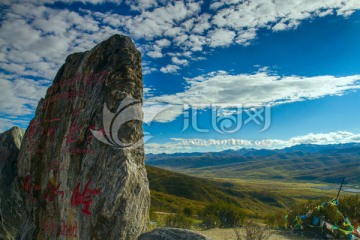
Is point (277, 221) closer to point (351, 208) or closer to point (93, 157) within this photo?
point (351, 208)

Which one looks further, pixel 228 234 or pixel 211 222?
pixel 211 222

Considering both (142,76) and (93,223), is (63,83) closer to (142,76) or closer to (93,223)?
(142,76)

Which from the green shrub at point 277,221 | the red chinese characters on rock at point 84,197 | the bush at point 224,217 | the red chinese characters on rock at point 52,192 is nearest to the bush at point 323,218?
the green shrub at point 277,221

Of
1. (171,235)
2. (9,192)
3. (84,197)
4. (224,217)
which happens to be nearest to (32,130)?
(9,192)

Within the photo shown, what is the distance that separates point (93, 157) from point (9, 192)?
878cm

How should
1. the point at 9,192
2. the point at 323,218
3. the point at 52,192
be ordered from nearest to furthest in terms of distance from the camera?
the point at 52,192
the point at 9,192
the point at 323,218

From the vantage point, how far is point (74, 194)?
9.98 metres

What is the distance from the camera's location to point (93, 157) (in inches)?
391

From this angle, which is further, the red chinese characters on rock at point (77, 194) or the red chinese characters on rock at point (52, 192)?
the red chinese characters on rock at point (52, 192)

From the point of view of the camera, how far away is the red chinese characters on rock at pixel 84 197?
938 cm

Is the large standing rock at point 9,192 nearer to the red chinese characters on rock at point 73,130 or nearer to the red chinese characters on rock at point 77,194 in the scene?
the red chinese characters on rock at point 77,194

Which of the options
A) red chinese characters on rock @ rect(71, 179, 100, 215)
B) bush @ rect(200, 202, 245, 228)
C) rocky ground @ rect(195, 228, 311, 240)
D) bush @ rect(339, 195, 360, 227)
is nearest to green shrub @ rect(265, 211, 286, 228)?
rocky ground @ rect(195, 228, 311, 240)

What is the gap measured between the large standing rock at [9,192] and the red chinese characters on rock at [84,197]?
21.5 feet

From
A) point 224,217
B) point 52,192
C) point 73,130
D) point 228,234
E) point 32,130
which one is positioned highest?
point 32,130
